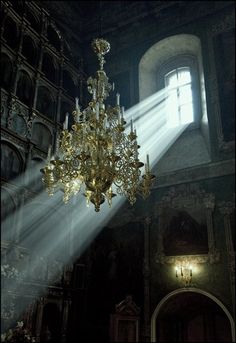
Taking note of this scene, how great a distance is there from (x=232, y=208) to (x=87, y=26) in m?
9.59

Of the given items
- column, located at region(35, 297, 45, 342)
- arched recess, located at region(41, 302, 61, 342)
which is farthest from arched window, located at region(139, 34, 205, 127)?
column, located at region(35, 297, 45, 342)

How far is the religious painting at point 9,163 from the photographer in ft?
29.9

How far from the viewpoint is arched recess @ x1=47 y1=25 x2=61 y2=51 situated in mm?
12492

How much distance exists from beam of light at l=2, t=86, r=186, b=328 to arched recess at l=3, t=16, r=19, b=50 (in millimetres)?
4033

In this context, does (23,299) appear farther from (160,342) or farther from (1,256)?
(160,342)

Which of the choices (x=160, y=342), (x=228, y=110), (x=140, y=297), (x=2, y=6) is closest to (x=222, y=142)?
(x=228, y=110)

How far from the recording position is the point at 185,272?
947cm

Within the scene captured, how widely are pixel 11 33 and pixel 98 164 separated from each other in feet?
23.8

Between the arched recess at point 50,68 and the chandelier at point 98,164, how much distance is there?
20.2 feet

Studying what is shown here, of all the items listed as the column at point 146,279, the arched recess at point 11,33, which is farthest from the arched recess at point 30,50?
the column at point 146,279

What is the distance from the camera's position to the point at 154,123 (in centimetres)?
1242

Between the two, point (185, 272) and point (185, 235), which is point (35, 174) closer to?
point (185, 235)

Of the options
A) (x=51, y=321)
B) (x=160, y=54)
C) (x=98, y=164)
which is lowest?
(x=51, y=321)

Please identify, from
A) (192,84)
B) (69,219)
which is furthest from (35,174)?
(192,84)
